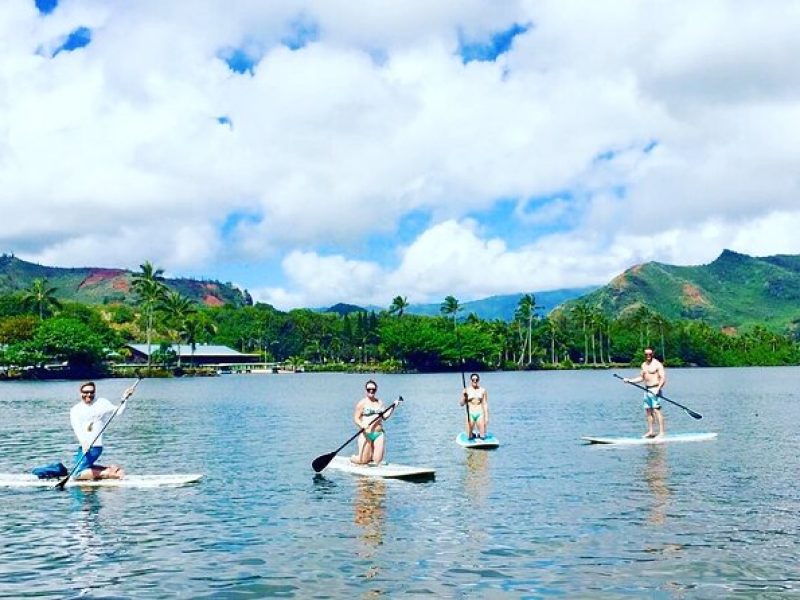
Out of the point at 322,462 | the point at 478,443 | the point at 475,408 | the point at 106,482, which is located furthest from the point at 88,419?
the point at 475,408

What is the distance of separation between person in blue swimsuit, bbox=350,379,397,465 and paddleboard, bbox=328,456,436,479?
1.10 ft

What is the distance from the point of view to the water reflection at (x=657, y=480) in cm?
1941

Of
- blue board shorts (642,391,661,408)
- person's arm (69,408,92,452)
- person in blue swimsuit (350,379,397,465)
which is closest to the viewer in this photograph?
person's arm (69,408,92,452)

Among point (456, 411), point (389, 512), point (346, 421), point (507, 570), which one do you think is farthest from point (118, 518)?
point (456, 411)

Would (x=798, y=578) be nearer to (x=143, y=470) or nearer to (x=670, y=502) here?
(x=670, y=502)

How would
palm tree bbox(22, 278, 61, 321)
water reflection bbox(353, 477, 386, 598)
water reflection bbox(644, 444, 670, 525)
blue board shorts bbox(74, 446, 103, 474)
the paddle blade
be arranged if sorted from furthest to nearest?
palm tree bbox(22, 278, 61, 321), the paddle blade, blue board shorts bbox(74, 446, 103, 474), water reflection bbox(644, 444, 670, 525), water reflection bbox(353, 477, 386, 598)

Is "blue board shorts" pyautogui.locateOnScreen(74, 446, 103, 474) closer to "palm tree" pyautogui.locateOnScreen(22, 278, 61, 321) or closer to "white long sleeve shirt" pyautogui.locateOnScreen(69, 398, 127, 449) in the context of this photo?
"white long sleeve shirt" pyautogui.locateOnScreen(69, 398, 127, 449)

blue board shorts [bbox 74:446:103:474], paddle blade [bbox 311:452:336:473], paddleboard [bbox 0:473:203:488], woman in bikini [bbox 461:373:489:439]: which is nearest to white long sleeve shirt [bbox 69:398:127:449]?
blue board shorts [bbox 74:446:103:474]

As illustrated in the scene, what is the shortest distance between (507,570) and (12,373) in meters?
147

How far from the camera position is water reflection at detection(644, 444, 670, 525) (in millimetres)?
19406

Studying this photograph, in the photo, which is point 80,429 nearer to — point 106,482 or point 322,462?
point 106,482

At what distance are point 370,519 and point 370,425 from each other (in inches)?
252

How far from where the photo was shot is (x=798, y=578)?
14.0 meters

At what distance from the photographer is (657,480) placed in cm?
2447
